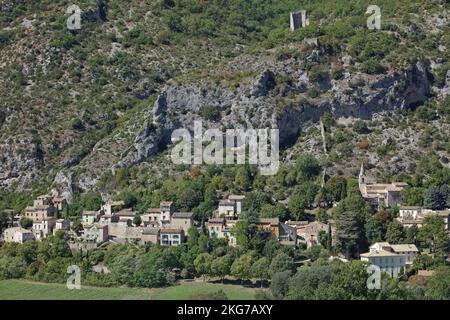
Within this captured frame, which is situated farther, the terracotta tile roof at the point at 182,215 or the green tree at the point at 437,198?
the terracotta tile roof at the point at 182,215

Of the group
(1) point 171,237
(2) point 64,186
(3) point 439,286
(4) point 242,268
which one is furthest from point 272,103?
(3) point 439,286

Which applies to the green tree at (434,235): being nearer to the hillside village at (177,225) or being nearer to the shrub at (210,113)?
the hillside village at (177,225)

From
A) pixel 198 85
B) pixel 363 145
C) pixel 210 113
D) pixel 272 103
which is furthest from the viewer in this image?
pixel 198 85

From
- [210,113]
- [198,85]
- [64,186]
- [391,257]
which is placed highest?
[198,85]

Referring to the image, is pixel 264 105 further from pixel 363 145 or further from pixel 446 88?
pixel 446 88

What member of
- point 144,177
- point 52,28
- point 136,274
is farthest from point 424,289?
point 52,28

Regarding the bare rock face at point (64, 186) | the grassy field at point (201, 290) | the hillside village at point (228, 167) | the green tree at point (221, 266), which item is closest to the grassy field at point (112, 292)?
the grassy field at point (201, 290)
